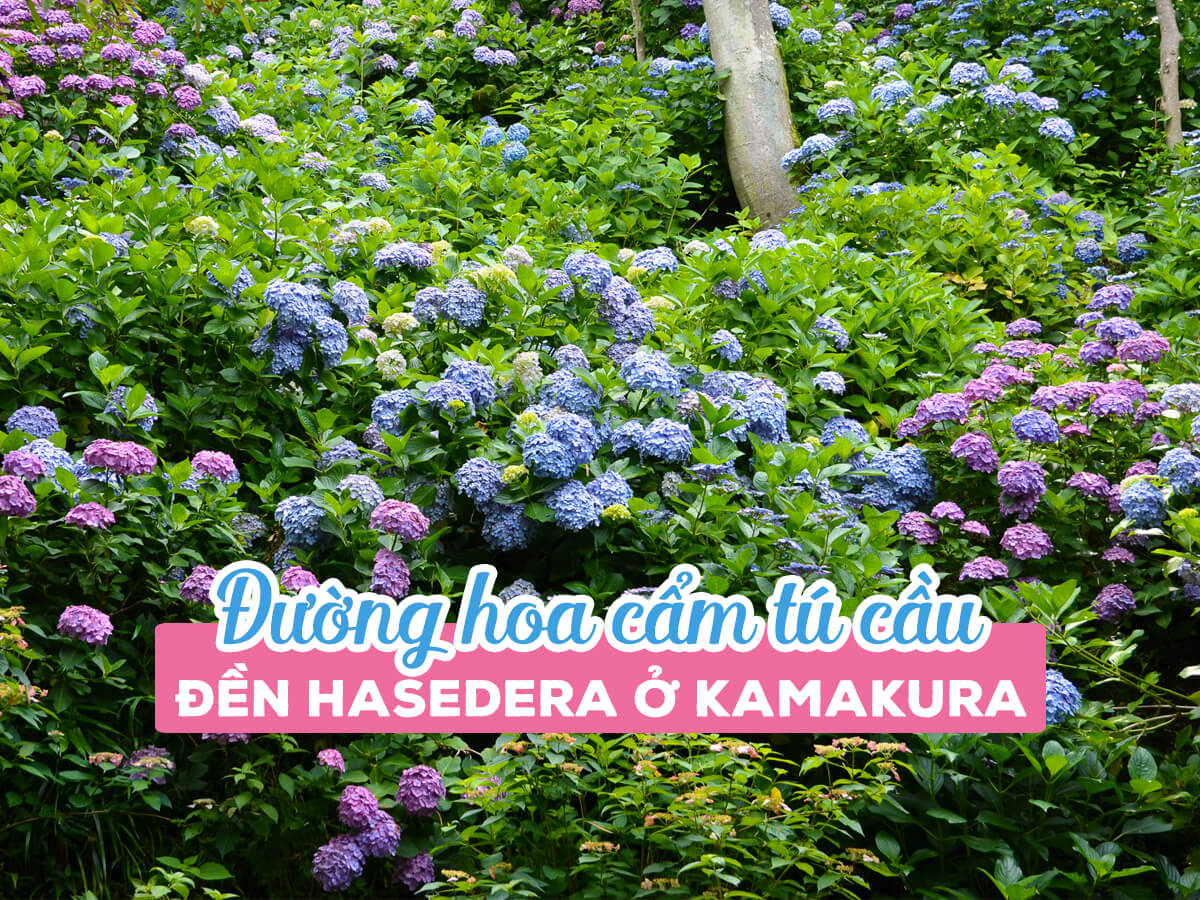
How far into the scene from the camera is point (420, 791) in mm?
3104

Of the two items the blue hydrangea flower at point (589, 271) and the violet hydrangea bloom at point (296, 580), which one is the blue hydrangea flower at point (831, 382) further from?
the violet hydrangea bloom at point (296, 580)

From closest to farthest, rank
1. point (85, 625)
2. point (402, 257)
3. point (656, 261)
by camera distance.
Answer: point (85, 625) → point (402, 257) → point (656, 261)

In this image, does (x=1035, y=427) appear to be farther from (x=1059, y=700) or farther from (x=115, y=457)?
(x=115, y=457)

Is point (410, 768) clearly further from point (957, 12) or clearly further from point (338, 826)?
point (957, 12)

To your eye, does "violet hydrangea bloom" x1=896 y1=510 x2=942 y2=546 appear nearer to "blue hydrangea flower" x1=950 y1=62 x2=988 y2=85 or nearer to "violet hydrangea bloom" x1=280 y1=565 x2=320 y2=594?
"violet hydrangea bloom" x1=280 y1=565 x2=320 y2=594

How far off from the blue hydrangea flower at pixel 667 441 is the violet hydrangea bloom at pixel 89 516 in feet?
4.96

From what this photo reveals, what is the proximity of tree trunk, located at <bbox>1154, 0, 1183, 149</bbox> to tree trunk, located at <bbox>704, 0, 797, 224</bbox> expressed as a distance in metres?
2.04

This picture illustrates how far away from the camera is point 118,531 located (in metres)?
3.42

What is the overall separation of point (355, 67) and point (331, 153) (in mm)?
2103

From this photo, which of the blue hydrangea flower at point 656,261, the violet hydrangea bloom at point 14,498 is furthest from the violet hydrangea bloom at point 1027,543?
the violet hydrangea bloom at point 14,498

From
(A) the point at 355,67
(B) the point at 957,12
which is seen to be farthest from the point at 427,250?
(B) the point at 957,12

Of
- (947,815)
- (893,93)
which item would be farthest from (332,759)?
(893,93)

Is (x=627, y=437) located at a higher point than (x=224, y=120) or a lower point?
lower

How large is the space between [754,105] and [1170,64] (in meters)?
2.26
